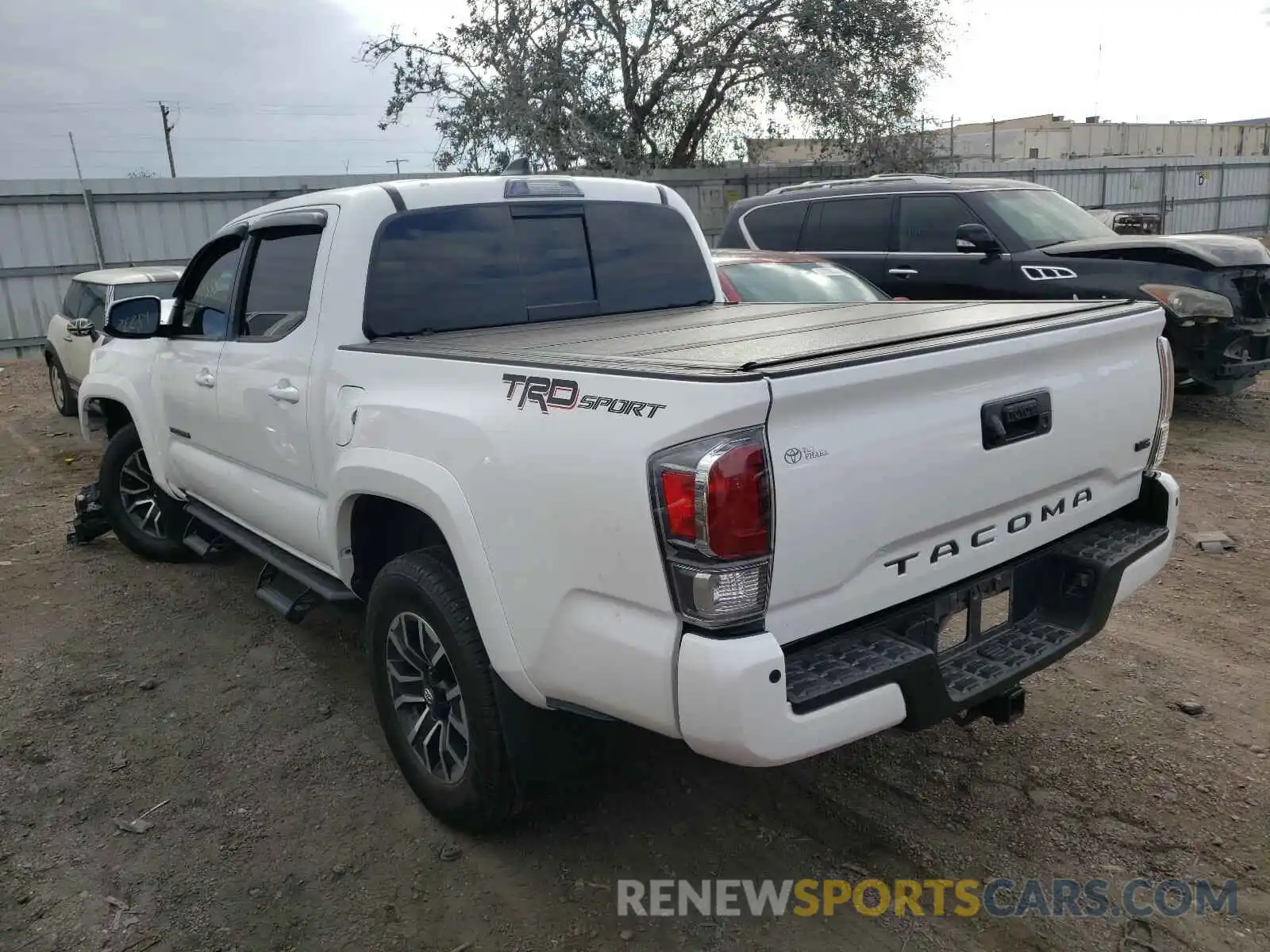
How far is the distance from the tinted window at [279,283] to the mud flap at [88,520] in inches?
106

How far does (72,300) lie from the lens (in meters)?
10.6

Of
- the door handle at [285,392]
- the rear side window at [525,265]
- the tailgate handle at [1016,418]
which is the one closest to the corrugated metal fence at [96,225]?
the rear side window at [525,265]

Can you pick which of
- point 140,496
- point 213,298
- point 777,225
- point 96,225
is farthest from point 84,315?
point 777,225

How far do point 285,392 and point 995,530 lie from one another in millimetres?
2564

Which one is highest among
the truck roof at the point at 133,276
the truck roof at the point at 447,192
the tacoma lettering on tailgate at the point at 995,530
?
the truck roof at the point at 447,192

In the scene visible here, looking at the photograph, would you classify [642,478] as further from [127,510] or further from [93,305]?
[93,305]

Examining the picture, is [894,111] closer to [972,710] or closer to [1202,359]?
[1202,359]

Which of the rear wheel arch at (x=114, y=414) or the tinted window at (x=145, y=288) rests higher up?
the tinted window at (x=145, y=288)

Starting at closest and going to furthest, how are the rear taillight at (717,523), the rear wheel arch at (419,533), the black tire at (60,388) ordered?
1. the rear taillight at (717,523)
2. the rear wheel arch at (419,533)
3. the black tire at (60,388)

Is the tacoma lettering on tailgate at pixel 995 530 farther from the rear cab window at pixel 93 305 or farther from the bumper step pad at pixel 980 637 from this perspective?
the rear cab window at pixel 93 305

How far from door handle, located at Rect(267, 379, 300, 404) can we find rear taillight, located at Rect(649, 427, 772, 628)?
1965mm

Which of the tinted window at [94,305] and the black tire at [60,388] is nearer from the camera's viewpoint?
the tinted window at [94,305]

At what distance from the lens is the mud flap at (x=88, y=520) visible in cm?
614

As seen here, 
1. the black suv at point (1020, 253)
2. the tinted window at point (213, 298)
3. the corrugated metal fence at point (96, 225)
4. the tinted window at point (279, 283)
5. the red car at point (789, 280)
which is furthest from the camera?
the corrugated metal fence at point (96, 225)
